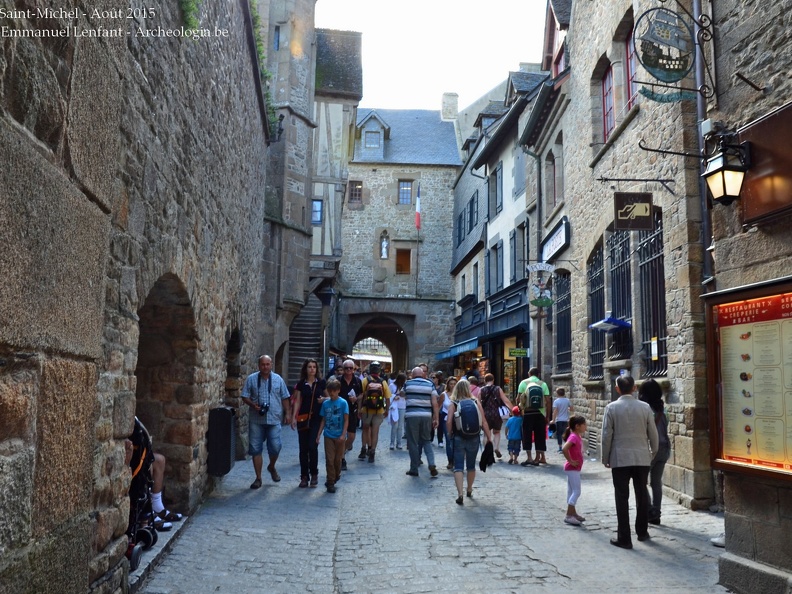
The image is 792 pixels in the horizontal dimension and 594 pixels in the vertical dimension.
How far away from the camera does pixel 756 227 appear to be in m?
4.92

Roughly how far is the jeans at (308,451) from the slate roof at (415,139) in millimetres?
25561

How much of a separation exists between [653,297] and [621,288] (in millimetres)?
1358

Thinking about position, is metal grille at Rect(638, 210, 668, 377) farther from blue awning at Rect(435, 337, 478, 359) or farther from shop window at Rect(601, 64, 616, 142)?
blue awning at Rect(435, 337, 478, 359)

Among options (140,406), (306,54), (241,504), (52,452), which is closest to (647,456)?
(241,504)

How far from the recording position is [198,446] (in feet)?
22.7

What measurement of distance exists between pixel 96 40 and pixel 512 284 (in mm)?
18016

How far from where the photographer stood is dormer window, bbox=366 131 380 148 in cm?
3378

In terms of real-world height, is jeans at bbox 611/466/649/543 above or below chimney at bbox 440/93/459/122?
below

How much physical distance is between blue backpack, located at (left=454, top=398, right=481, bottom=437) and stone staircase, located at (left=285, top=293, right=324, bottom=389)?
12.7 meters

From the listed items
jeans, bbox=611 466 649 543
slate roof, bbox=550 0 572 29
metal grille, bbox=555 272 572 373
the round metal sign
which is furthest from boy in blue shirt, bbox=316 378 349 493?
slate roof, bbox=550 0 572 29

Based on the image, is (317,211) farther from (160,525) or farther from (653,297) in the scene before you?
(160,525)

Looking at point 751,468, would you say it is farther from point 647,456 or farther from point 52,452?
point 52,452

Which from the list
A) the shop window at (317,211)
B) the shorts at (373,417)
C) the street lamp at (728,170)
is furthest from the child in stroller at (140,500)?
the shop window at (317,211)

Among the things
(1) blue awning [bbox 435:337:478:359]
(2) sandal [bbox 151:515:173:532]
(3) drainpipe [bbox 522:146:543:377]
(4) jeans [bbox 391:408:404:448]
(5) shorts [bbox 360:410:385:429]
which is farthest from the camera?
(1) blue awning [bbox 435:337:478:359]
